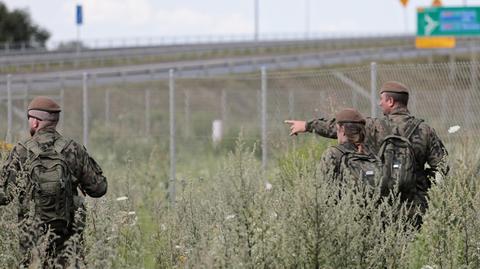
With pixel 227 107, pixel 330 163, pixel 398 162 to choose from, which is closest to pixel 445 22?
pixel 227 107

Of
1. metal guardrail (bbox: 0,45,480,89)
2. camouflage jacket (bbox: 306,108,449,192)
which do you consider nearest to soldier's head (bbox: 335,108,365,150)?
camouflage jacket (bbox: 306,108,449,192)

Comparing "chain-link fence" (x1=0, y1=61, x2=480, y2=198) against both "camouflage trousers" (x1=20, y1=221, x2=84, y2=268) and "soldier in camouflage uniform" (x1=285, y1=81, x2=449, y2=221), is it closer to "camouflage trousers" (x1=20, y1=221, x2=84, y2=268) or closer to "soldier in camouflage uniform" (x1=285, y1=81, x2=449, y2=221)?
"soldier in camouflage uniform" (x1=285, y1=81, x2=449, y2=221)

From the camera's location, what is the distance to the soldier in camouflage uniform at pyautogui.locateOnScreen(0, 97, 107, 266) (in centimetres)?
722

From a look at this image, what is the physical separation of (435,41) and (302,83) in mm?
5471

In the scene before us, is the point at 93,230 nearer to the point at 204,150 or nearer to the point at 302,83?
the point at 204,150

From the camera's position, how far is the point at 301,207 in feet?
22.1

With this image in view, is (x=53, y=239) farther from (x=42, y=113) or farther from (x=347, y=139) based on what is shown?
(x=347, y=139)

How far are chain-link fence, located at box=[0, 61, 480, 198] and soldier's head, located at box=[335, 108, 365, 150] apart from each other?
207 centimetres

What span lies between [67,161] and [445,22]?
31.8m

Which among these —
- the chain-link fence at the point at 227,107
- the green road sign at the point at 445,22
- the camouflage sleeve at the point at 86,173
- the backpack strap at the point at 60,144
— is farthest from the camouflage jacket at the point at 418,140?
the green road sign at the point at 445,22

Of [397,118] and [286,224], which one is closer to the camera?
[286,224]

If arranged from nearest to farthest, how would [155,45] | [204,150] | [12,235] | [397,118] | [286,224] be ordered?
[286,224]
[12,235]
[397,118]
[204,150]
[155,45]

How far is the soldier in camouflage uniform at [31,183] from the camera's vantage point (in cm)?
722

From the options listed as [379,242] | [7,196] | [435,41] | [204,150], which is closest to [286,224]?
[379,242]
